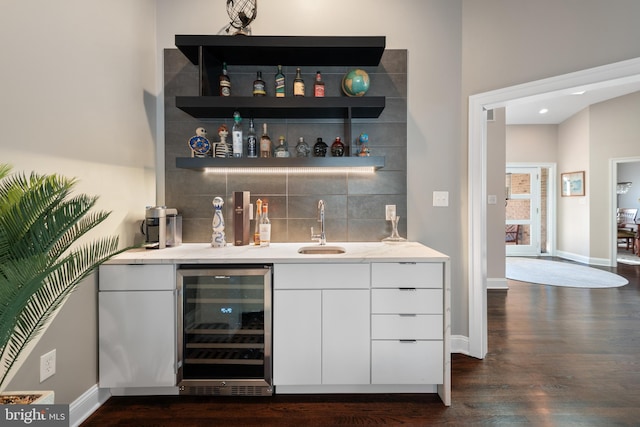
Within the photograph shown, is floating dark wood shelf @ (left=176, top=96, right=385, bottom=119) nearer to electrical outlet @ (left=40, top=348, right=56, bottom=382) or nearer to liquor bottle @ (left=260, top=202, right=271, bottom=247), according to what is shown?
liquor bottle @ (left=260, top=202, right=271, bottom=247)

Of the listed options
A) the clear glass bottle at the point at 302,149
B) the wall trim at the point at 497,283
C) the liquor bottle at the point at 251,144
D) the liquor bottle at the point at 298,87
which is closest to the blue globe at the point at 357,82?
the liquor bottle at the point at 298,87

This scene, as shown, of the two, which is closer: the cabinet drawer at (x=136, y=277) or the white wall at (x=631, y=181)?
the cabinet drawer at (x=136, y=277)

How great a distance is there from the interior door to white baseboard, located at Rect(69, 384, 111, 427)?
25.2 feet

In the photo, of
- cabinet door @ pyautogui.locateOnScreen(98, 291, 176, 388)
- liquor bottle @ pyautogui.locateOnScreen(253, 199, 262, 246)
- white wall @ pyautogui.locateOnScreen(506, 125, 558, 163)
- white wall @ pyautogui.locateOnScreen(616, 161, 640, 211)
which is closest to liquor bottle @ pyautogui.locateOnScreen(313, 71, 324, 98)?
liquor bottle @ pyautogui.locateOnScreen(253, 199, 262, 246)

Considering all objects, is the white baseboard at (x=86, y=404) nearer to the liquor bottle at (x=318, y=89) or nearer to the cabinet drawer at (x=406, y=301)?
the cabinet drawer at (x=406, y=301)

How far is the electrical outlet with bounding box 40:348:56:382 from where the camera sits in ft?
5.04

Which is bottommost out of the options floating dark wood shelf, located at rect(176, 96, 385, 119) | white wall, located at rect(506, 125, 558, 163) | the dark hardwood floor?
the dark hardwood floor

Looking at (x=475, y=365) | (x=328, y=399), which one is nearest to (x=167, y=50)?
(x=328, y=399)

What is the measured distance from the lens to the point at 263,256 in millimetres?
1923

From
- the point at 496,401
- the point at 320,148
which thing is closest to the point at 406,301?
the point at 496,401

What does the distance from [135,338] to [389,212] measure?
193cm

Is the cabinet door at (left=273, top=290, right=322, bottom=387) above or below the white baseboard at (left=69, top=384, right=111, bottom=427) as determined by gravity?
above

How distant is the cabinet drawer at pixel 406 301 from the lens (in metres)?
1.90

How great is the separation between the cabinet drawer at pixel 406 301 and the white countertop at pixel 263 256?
0.20 m
